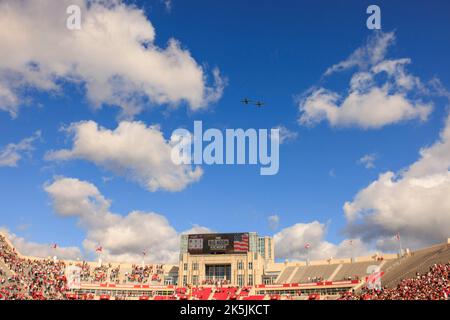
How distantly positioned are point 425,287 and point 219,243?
187ft

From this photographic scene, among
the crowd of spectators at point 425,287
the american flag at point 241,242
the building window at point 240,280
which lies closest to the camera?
the crowd of spectators at point 425,287

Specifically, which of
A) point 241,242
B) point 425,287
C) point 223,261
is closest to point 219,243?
point 223,261

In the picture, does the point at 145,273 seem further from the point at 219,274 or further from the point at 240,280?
the point at 240,280

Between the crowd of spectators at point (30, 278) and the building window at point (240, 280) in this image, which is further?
the building window at point (240, 280)

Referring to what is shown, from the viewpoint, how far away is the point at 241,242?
102 metres

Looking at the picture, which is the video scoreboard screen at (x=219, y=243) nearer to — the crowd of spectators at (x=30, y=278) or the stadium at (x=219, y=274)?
the stadium at (x=219, y=274)

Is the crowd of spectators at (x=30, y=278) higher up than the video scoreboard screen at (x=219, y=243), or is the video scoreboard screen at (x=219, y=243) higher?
the video scoreboard screen at (x=219, y=243)

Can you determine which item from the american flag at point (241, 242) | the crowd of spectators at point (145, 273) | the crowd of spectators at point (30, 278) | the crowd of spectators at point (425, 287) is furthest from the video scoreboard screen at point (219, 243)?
the crowd of spectators at point (425, 287)

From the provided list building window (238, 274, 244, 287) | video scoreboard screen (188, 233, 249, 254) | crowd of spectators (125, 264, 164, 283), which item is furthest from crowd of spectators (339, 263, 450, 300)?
crowd of spectators (125, 264, 164, 283)

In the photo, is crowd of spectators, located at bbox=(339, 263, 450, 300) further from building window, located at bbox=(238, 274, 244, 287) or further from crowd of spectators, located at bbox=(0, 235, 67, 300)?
crowd of spectators, located at bbox=(0, 235, 67, 300)

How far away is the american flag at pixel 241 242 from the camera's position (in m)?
102

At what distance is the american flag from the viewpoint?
101812mm
